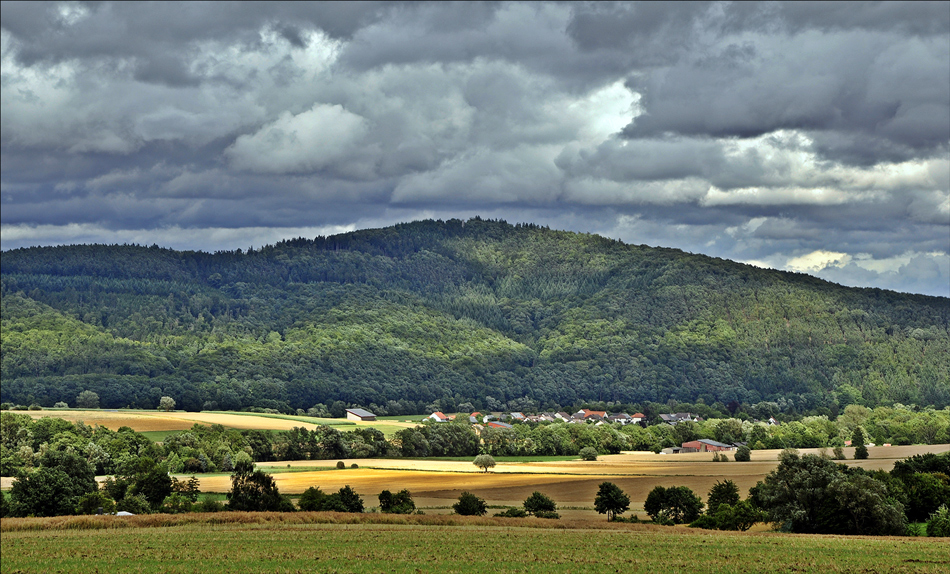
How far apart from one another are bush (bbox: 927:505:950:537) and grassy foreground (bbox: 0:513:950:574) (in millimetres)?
8914

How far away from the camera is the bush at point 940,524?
6612 cm

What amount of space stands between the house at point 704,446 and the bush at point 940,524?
87600mm

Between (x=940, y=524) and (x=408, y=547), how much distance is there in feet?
141

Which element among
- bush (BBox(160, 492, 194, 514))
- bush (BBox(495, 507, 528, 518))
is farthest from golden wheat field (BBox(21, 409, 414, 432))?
bush (BBox(495, 507, 528, 518))

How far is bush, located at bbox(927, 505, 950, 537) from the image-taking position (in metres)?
66.1

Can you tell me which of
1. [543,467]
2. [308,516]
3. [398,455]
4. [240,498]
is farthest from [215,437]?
[308,516]

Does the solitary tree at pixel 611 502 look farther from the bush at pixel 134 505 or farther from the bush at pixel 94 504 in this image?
the bush at pixel 94 504

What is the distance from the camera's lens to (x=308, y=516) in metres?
66.1

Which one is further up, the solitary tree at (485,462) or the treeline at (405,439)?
the treeline at (405,439)

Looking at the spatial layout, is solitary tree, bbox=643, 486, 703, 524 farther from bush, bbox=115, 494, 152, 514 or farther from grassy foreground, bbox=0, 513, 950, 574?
bush, bbox=115, 494, 152, 514

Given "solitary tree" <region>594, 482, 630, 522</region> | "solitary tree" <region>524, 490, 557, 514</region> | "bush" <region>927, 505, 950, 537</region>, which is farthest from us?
"solitary tree" <region>594, 482, 630, 522</region>

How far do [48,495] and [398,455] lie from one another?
233 feet

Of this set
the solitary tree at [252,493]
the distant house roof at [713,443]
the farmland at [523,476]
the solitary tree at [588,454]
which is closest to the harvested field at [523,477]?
the farmland at [523,476]

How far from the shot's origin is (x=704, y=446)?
161500mm
